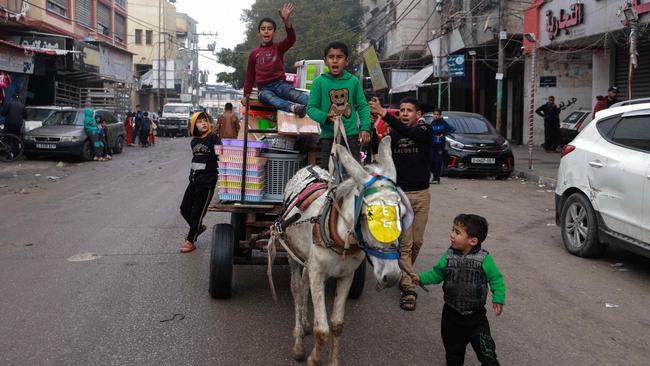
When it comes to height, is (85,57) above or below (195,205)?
above

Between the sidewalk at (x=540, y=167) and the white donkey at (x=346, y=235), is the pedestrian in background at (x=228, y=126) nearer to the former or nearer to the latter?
the sidewalk at (x=540, y=167)

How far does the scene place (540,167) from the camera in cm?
1656

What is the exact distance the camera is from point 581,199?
718 cm

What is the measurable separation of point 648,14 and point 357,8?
37936mm

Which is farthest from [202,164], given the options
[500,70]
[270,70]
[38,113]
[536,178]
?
[38,113]

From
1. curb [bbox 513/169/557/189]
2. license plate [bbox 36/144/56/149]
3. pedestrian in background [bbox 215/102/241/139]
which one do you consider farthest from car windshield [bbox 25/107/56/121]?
curb [bbox 513/169/557/189]

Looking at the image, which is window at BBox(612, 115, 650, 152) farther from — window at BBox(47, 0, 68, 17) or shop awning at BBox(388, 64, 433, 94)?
window at BBox(47, 0, 68, 17)

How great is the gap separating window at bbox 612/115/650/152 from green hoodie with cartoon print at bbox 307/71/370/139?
10.9 feet

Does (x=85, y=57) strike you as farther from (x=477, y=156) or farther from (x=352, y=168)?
(x=352, y=168)

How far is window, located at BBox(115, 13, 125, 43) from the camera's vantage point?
40.6m

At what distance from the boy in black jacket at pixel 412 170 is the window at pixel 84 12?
30491mm

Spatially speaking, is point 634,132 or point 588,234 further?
point 588,234

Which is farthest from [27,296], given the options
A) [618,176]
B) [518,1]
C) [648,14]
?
[518,1]

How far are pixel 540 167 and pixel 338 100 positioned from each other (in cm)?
1318
